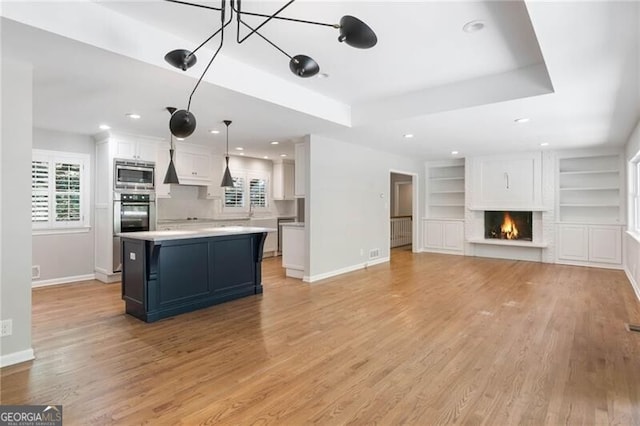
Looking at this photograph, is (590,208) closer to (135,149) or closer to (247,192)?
(247,192)

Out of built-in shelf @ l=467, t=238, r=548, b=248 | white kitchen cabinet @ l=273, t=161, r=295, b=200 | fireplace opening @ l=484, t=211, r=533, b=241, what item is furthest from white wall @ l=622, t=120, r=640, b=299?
white kitchen cabinet @ l=273, t=161, r=295, b=200

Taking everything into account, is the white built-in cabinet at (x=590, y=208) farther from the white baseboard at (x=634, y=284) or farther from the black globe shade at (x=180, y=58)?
the black globe shade at (x=180, y=58)

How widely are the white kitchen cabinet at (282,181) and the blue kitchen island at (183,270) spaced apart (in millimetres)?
3863

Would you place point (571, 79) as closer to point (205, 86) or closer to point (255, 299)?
point (205, 86)

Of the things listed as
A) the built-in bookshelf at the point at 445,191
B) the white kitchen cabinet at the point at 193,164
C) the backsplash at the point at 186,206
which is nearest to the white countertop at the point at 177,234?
the white kitchen cabinet at the point at 193,164

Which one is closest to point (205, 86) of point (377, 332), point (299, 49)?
point (299, 49)

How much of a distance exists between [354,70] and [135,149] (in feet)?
13.3

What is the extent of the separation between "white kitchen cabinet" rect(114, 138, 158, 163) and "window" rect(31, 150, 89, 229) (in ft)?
2.23

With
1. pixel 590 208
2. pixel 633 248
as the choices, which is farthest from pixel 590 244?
pixel 633 248

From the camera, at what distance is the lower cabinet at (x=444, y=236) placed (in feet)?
28.6

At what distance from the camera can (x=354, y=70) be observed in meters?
3.75

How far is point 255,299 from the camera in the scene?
15.4 feet

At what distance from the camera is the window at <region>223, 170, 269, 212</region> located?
25.8 feet

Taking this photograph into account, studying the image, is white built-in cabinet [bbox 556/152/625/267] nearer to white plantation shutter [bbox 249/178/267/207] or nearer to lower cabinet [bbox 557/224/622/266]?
lower cabinet [bbox 557/224/622/266]
